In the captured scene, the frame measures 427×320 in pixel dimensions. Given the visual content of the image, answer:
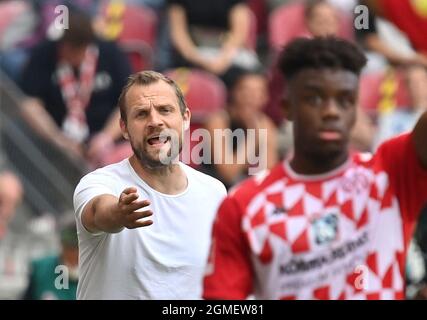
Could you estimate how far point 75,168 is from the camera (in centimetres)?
967

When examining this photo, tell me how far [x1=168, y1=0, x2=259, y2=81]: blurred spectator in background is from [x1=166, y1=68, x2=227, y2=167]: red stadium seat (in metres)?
0.13

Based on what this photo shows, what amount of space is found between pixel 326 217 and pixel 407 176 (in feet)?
1.00

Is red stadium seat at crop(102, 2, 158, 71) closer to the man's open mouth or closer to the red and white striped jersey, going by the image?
the man's open mouth

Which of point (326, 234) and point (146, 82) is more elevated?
point (146, 82)

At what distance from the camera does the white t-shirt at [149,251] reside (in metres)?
5.13

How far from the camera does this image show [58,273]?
8.09 m

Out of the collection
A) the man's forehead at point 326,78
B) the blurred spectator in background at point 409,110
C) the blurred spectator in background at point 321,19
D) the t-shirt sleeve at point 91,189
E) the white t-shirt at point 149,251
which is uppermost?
the blurred spectator in background at point 321,19

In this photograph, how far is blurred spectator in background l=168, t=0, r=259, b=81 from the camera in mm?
10086

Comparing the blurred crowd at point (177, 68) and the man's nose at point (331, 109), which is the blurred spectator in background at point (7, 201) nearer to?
the blurred crowd at point (177, 68)

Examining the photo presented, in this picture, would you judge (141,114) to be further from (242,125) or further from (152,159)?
(242,125)

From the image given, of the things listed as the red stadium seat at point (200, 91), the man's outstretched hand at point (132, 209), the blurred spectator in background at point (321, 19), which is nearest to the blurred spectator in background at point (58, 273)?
the red stadium seat at point (200, 91)

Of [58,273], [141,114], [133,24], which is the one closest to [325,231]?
[141,114]

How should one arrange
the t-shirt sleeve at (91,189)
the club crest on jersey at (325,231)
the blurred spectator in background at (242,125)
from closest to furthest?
the club crest on jersey at (325,231) → the t-shirt sleeve at (91,189) → the blurred spectator in background at (242,125)
